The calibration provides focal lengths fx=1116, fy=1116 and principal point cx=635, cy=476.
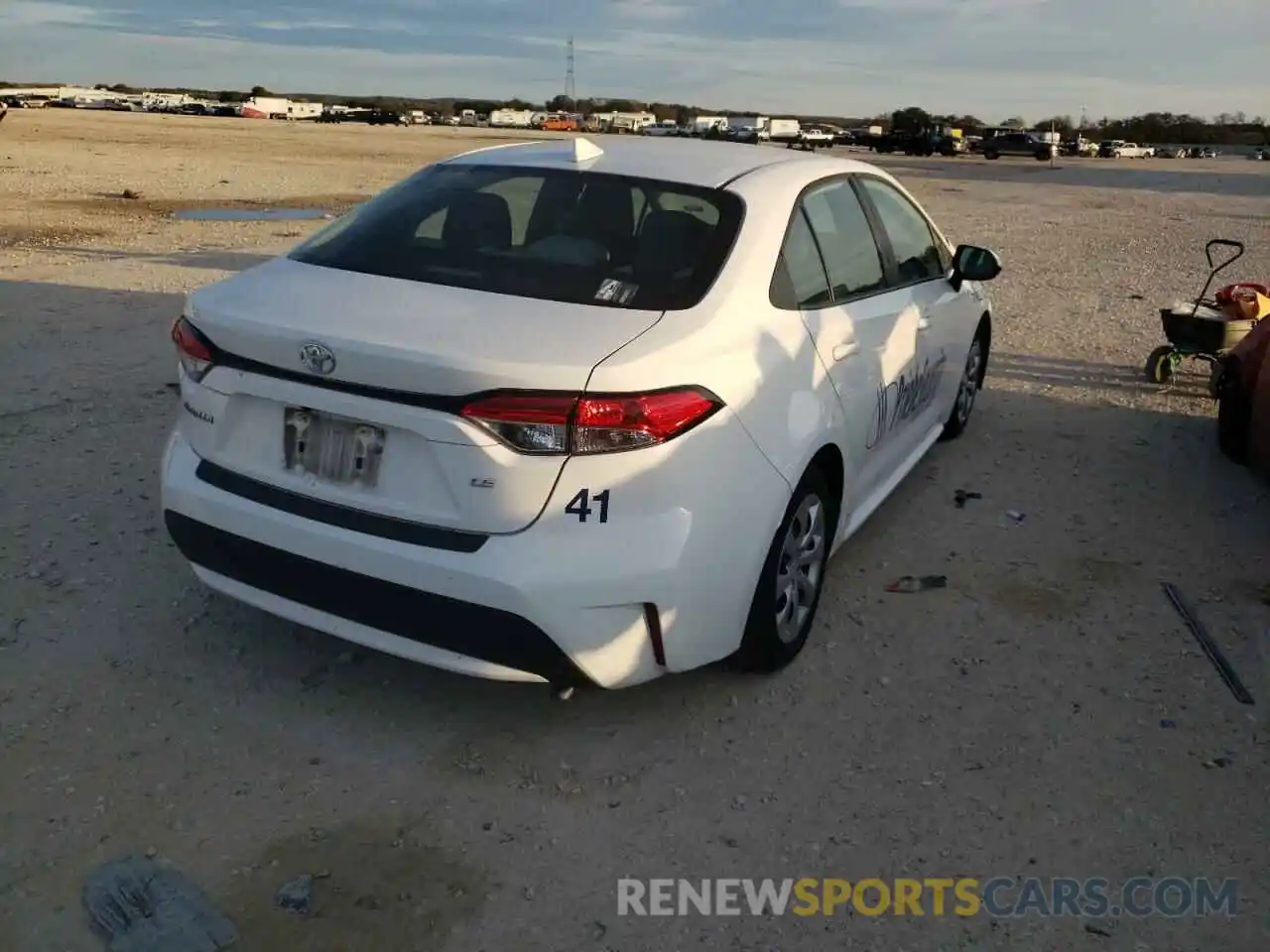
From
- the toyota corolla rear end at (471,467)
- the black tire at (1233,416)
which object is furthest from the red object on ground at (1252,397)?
the toyota corolla rear end at (471,467)

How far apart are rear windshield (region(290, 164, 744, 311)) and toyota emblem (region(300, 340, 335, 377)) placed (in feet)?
1.70

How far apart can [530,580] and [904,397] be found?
2441mm

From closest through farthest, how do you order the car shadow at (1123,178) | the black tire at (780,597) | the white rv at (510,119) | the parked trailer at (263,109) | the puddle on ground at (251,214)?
the black tire at (780,597), the puddle on ground at (251,214), the car shadow at (1123,178), the parked trailer at (263,109), the white rv at (510,119)

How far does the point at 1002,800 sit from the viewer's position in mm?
3234

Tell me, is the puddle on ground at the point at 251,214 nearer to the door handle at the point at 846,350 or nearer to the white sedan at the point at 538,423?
the white sedan at the point at 538,423

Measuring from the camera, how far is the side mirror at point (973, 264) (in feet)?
17.7

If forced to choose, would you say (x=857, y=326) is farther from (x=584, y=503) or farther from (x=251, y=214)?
(x=251, y=214)

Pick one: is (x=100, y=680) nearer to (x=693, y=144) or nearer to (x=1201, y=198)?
(x=693, y=144)

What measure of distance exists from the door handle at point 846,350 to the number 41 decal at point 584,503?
1328 millimetres

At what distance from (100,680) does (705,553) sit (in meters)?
2.02

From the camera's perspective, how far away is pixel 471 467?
2848mm

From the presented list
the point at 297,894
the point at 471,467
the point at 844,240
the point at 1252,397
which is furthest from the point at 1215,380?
the point at 297,894

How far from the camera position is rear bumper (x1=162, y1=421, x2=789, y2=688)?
2.91 m

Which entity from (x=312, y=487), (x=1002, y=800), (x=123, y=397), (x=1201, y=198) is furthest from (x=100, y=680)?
(x=1201, y=198)
